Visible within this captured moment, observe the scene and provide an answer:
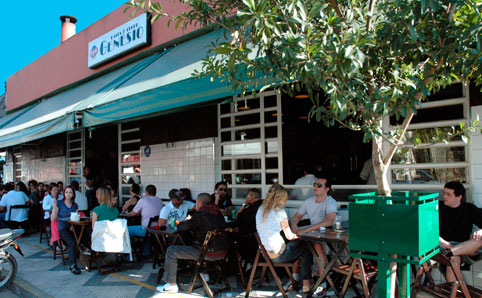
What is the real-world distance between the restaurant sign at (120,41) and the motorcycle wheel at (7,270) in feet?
18.8

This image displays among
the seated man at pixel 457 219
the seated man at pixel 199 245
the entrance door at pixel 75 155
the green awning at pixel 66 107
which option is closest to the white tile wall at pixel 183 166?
the green awning at pixel 66 107

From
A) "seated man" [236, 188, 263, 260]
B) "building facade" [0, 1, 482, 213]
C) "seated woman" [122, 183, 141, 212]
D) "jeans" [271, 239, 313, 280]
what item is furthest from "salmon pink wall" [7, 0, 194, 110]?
"jeans" [271, 239, 313, 280]

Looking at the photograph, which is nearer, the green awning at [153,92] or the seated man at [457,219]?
the seated man at [457,219]

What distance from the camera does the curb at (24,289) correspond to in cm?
548

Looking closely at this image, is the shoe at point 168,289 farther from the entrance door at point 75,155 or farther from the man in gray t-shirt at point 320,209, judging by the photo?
the entrance door at point 75,155

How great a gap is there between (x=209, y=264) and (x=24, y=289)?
268cm

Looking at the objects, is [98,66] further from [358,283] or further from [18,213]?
[358,283]

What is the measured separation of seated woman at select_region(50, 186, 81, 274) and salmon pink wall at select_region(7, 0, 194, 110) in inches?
165

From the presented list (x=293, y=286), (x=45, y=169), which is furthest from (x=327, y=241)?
(x=45, y=169)

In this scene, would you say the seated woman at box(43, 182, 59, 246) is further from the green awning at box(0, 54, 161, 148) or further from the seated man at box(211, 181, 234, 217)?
the seated man at box(211, 181, 234, 217)

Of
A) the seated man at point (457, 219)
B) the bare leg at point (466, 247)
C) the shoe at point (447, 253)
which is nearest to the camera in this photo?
the shoe at point (447, 253)

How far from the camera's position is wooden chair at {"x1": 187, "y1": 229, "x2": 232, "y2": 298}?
508 centimetres

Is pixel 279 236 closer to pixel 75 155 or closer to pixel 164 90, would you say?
pixel 164 90

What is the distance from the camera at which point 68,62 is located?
13289 millimetres
